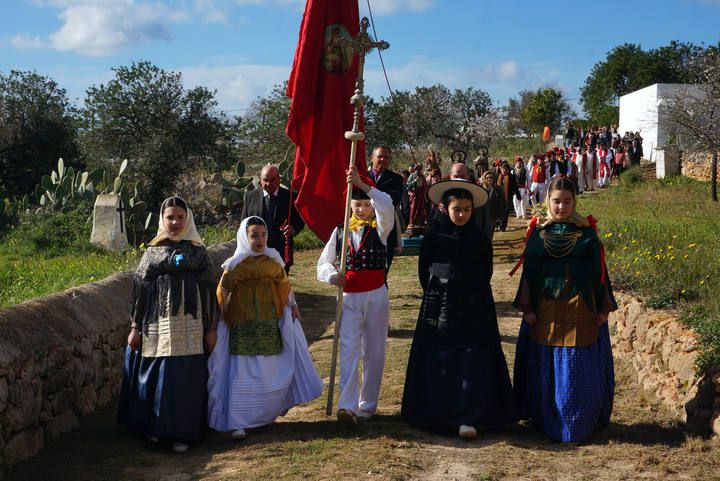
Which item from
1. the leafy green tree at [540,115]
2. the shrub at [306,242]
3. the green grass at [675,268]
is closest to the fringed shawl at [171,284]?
the green grass at [675,268]

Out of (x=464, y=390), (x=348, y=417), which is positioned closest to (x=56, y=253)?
(x=348, y=417)

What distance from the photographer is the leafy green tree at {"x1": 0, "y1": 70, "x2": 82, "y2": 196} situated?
92.1 ft

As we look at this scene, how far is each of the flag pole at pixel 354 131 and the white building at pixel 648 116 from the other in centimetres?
2847

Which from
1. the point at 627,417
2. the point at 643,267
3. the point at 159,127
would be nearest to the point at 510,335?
the point at 643,267

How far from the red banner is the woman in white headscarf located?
3.16 ft

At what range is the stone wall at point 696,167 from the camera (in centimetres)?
2827

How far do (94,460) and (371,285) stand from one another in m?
2.11

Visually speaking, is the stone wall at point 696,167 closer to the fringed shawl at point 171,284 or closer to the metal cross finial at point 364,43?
the metal cross finial at point 364,43

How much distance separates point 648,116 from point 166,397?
35.0 metres

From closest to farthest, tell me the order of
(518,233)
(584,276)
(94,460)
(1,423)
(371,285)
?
1. (1,423)
2. (94,460)
3. (584,276)
4. (371,285)
5. (518,233)

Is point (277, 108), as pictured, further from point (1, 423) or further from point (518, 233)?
point (1, 423)

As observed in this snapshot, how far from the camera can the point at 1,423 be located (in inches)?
195

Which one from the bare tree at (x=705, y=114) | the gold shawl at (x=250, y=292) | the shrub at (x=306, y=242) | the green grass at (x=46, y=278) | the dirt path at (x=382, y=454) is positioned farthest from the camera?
the bare tree at (x=705, y=114)

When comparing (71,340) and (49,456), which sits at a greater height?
(71,340)
